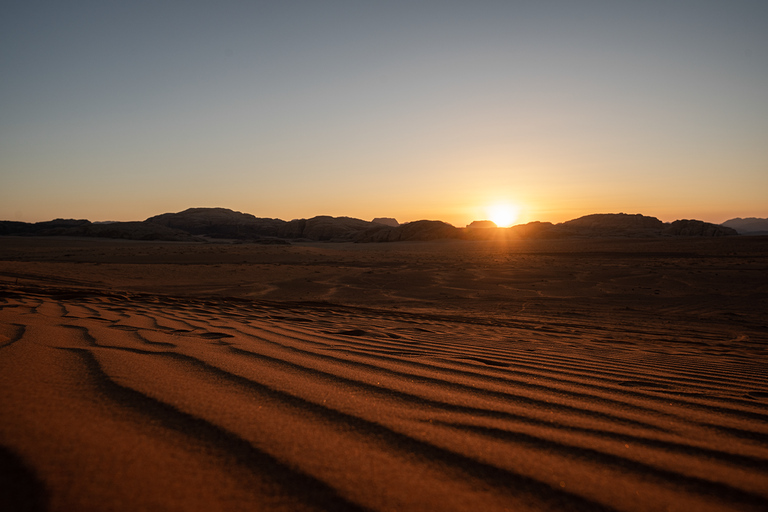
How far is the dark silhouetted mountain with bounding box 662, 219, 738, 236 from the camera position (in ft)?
177

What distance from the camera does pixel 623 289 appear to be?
11.4 metres

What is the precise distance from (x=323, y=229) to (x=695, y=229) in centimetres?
5220

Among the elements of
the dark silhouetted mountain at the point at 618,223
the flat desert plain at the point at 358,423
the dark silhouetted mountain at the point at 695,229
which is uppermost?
the dark silhouetted mountain at the point at 618,223

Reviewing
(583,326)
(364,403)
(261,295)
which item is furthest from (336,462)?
(261,295)

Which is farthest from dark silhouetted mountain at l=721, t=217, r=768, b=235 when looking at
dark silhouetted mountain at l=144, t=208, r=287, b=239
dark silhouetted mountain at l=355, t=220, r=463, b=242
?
dark silhouetted mountain at l=144, t=208, r=287, b=239

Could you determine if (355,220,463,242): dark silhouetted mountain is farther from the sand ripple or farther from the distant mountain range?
the sand ripple

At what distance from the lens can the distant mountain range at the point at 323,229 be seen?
2042 inches

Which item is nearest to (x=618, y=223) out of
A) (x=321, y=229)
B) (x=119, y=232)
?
(x=321, y=229)

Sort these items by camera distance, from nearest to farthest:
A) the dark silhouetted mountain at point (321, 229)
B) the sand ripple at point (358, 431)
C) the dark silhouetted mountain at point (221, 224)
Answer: the sand ripple at point (358, 431) → the dark silhouetted mountain at point (321, 229) → the dark silhouetted mountain at point (221, 224)

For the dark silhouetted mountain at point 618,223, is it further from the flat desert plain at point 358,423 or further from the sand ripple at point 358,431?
the sand ripple at point 358,431

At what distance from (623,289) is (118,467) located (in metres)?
12.6

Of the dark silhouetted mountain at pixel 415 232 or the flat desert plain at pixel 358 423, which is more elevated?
the dark silhouetted mountain at pixel 415 232

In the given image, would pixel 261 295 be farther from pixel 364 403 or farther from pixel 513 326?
pixel 364 403

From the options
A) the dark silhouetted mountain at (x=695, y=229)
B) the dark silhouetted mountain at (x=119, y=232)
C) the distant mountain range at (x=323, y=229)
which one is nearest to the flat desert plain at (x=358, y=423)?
the distant mountain range at (x=323, y=229)
